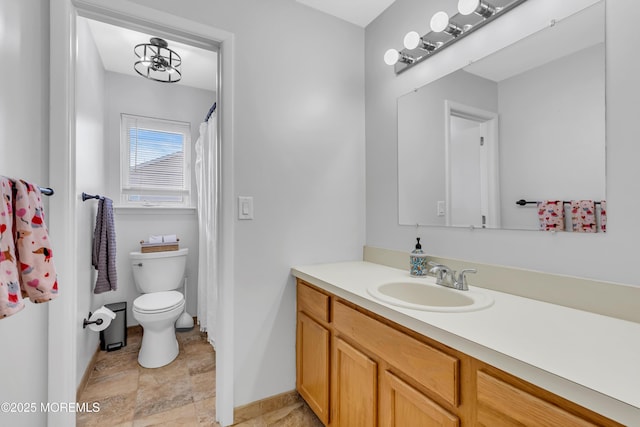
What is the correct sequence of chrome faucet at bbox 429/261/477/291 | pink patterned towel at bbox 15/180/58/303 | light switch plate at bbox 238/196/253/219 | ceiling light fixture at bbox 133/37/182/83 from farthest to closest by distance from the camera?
ceiling light fixture at bbox 133/37/182/83 → light switch plate at bbox 238/196/253/219 → chrome faucet at bbox 429/261/477/291 → pink patterned towel at bbox 15/180/58/303

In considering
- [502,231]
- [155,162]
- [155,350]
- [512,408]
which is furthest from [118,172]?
[512,408]

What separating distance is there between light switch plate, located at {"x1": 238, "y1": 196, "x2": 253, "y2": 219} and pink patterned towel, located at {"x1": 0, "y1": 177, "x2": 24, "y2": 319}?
0.91 m

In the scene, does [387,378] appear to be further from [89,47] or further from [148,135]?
[148,135]

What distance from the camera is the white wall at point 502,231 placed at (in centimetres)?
91

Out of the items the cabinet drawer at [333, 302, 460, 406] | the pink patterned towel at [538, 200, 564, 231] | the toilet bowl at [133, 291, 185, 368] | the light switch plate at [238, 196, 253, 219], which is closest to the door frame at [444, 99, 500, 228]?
the pink patterned towel at [538, 200, 564, 231]

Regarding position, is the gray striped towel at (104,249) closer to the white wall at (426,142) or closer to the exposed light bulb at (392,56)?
the white wall at (426,142)

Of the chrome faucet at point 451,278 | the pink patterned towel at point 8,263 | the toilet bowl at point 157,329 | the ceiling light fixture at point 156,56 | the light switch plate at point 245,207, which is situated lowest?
the toilet bowl at point 157,329

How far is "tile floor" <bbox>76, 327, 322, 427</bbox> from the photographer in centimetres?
158

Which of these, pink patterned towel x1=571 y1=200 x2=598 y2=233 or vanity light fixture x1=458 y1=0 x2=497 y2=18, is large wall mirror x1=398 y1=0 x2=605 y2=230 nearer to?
pink patterned towel x1=571 y1=200 x2=598 y2=233

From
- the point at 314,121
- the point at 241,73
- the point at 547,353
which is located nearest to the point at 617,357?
the point at 547,353

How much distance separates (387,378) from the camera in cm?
103

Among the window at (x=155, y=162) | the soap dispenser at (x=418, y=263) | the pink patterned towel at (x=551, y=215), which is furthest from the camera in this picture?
the window at (x=155, y=162)

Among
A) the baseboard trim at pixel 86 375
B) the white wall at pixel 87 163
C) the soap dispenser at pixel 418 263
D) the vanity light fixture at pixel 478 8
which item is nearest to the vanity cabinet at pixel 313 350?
the soap dispenser at pixel 418 263

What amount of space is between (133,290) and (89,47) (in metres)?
2.00
